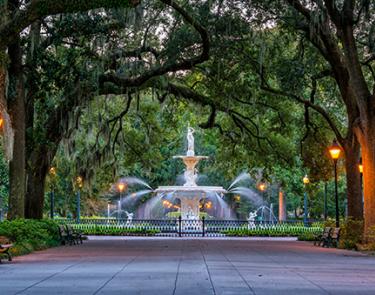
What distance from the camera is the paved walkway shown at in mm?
11055

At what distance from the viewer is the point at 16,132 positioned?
23.0m

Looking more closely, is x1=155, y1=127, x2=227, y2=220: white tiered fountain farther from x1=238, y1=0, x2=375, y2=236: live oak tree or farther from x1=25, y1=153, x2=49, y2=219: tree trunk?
x1=238, y1=0, x2=375, y2=236: live oak tree

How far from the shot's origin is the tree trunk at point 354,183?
2562 cm

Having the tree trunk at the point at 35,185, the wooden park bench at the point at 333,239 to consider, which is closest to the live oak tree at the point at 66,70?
the tree trunk at the point at 35,185

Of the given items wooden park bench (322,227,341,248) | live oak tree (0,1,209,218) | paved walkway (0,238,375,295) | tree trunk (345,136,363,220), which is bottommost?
paved walkway (0,238,375,295)

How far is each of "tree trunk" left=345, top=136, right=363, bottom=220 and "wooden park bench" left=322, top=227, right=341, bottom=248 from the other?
2.81 feet

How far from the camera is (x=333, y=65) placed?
25.4 meters

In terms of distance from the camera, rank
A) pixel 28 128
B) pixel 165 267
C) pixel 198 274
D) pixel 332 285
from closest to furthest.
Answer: pixel 332 285
pixel 198 274
pixel 165 267
pixel 28 128

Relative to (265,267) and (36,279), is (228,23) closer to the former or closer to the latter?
(265,267)

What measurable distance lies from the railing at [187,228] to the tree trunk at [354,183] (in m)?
12.5

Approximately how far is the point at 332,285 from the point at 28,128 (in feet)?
57.3

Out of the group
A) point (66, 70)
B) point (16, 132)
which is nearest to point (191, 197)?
point (66, 70)

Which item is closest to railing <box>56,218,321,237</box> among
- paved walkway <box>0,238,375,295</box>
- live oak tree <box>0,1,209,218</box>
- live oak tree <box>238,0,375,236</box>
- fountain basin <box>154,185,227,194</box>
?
fountain basin <box>154,185,227,194</box>

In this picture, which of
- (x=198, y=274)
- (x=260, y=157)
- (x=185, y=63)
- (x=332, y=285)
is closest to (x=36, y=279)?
(x=198, y=274)
